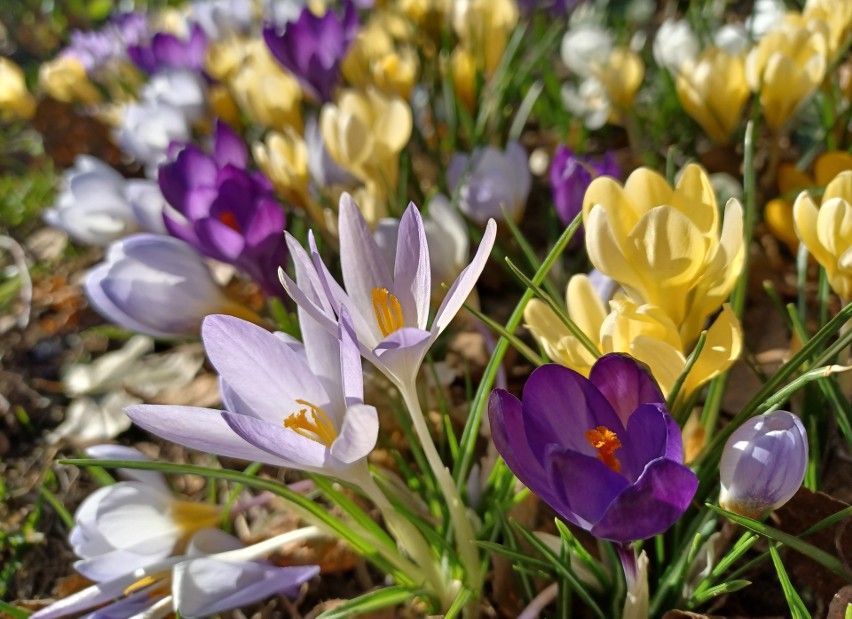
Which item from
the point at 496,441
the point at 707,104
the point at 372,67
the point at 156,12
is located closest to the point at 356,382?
the point at 496,441

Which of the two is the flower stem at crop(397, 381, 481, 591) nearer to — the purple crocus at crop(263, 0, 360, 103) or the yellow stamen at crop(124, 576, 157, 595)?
the yellow stamen at crop(124, 576, 157, 595)

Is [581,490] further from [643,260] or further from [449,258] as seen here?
[449,258]

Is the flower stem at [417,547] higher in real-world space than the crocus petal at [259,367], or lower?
lower

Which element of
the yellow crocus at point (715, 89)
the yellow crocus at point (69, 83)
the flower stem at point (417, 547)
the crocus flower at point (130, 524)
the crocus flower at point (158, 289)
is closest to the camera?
the flower stem at point (417, 547)

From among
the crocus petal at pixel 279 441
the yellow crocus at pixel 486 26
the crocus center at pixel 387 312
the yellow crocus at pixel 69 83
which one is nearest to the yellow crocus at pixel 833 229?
the crocus center at pixel 387 312

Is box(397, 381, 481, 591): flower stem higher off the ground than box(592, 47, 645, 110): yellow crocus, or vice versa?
box(592, 47, 645, 110): yellow crocus

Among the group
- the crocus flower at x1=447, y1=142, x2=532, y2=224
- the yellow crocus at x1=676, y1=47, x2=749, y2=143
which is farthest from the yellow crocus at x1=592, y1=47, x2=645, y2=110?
the crocus flower at x1=447, y1=142, x2=532, y2=224

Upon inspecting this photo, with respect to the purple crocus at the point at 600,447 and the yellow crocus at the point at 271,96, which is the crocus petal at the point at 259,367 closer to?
the purple crocus at the point at 600,447
